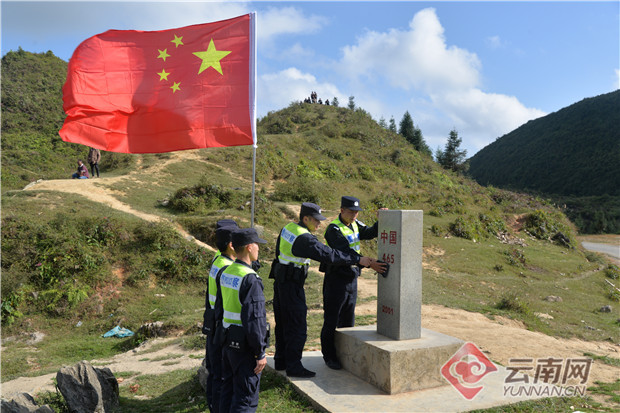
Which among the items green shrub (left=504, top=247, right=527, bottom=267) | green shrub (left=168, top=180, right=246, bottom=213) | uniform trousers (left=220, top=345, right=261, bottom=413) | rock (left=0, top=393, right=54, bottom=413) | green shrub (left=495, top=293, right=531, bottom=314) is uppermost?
green shrub (left=168, top=180, right=246, bottom=213)

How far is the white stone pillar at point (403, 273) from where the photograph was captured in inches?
198

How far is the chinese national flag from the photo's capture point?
6668mm

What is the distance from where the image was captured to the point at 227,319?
12.5 ft

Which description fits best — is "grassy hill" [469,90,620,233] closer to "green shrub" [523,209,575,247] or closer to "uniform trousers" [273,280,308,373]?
"green shrub" [523,209,575,247]

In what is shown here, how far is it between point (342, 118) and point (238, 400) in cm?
4074

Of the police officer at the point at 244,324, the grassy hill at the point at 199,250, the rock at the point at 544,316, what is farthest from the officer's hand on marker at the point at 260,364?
the rock at the point at 544,316

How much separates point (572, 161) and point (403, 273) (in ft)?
232

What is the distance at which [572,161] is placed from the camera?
6425cm

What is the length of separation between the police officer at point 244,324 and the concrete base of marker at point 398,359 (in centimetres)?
158

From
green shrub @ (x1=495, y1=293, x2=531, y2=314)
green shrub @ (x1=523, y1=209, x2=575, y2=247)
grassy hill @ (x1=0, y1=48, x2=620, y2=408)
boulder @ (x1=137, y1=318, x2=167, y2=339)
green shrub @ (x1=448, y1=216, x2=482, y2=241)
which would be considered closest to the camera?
boulder @ (x1=137, y1=318, x2=167, y2=339)

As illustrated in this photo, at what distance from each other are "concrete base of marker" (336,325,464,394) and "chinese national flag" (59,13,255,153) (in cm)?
347

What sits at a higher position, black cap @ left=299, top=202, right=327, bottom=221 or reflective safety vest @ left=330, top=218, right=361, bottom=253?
black cap @ left=299, top=202, right=327, bottom=221

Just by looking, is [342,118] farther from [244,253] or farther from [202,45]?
[244,253]

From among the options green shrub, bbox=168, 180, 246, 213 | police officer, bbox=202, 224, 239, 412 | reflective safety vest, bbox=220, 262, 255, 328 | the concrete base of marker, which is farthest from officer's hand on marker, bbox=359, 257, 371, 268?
green shrub, bbox=168, 180, 246, 213
